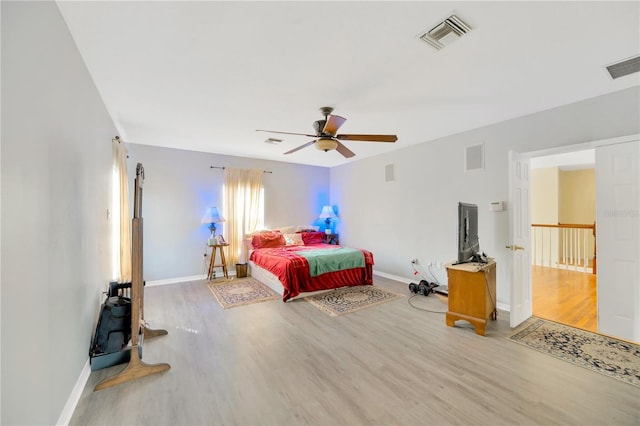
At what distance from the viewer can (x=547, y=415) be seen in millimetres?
1744

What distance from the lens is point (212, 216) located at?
503cm

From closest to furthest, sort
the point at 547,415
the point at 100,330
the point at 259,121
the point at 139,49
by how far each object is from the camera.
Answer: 1. the point at 547,415
2. the point at 139,49
3. the point at 100,330
4. the point at 259,121

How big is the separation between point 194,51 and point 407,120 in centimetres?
263

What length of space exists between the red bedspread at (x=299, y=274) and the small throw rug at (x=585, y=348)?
2290 mm

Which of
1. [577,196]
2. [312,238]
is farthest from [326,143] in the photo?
[577,196]

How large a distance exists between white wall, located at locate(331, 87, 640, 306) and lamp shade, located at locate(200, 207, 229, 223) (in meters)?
2.95

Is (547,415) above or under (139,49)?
under

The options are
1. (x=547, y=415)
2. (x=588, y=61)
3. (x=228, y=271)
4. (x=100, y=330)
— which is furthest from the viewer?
(x=228, y=271)

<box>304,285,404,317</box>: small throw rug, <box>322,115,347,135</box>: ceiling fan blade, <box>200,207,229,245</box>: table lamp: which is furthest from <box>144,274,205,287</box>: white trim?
<box>322,115,347,135</box>: ceiling fan blade

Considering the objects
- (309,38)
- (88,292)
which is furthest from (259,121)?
(88,292)

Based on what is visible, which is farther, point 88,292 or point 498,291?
point 498,291

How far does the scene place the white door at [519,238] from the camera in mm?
3080

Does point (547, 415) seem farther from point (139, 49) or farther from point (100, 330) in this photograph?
point (139, 49)

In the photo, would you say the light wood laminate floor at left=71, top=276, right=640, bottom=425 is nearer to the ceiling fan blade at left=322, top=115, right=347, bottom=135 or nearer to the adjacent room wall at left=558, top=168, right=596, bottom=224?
the ceiling fan blade at left=322, top=115, right=347, bottom=135
